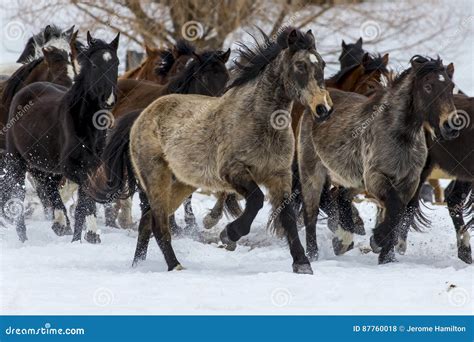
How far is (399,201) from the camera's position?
8.55 metres

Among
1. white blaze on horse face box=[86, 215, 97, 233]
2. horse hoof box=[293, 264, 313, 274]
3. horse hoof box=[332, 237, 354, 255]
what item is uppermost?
horse hoof box=[293, 264, 313, 274]

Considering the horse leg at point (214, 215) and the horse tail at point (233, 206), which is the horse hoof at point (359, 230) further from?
the horse tail at point (233, 206)

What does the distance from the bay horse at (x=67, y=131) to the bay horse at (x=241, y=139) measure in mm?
1143

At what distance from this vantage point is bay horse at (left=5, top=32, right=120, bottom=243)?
9.83 metres

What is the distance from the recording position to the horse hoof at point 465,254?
9406mm

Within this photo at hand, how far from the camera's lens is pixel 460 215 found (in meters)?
9.98

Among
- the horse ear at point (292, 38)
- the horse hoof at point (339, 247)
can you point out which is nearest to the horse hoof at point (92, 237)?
the horse hoof at point (339, 247)

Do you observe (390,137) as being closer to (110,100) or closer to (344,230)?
(344,230)

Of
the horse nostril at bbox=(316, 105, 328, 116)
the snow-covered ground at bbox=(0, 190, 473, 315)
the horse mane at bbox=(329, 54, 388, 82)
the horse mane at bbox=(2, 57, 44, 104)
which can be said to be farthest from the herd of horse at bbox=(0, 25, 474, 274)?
the horse mane at bbox=(2, 57, 44, 104)

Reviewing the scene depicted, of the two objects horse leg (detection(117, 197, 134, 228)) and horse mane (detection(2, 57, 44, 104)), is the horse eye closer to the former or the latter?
horse leg (detection(117, 197, 134, 228))

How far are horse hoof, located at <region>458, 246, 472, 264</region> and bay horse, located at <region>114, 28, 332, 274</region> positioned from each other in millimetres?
2245

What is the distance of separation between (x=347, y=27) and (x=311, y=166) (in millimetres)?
9462

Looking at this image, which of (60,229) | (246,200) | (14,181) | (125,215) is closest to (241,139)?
(246,200)

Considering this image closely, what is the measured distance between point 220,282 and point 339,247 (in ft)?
9.41
